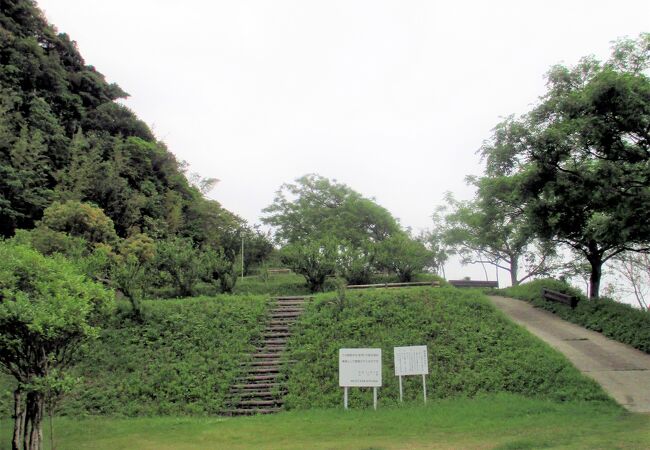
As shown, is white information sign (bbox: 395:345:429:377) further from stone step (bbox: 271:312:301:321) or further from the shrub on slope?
stone step (bbox: 271:312:301:321)

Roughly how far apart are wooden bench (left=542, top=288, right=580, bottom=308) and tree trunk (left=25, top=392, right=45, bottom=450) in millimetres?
17622

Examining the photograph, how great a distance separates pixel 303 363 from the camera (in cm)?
1347

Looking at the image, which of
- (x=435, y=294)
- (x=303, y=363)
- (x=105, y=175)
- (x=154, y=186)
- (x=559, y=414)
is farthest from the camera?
(x=154, y=186)

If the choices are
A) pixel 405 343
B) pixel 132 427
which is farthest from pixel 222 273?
pixel 132 427

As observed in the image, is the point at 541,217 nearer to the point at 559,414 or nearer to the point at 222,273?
the point at 559,414

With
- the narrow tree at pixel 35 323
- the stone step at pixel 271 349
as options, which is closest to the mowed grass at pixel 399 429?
the narrow tree at pixel 35 323

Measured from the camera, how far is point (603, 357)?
1355 cm

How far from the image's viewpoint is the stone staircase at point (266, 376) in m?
11.9

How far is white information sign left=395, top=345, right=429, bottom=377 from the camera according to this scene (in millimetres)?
11789

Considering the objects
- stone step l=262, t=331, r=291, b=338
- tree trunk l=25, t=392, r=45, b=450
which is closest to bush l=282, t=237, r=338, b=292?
stone step l=262, t=331, r=291, b=338

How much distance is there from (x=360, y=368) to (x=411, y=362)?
1.28 metres

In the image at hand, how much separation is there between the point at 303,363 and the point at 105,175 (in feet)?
69.2

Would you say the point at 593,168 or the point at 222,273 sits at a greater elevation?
the point at 593,168

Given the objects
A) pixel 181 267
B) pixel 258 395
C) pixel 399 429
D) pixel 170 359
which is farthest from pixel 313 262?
pixel 399 429
